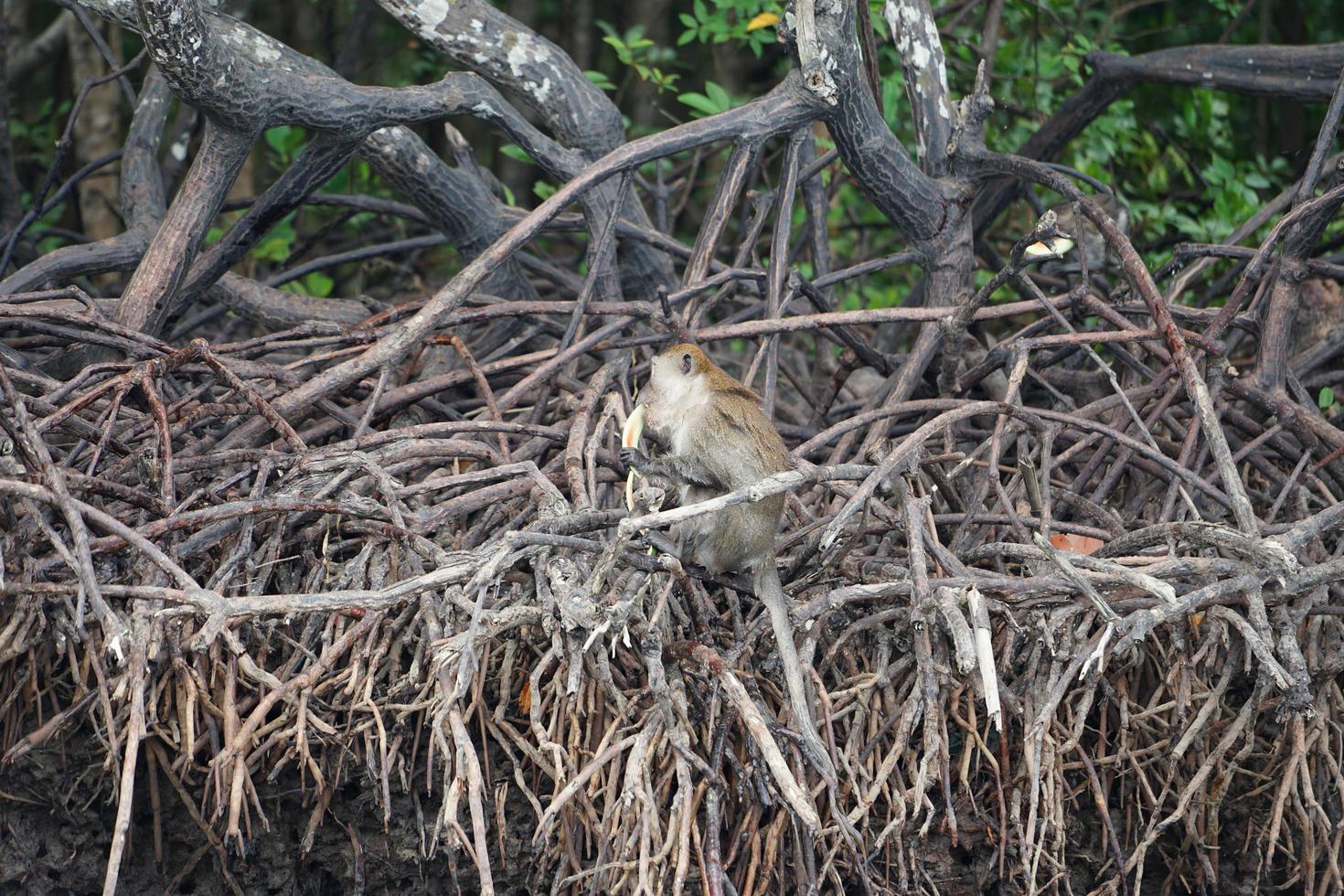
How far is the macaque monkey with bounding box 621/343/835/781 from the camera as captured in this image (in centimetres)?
290

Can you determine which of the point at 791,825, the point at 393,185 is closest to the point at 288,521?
the point at 791,825

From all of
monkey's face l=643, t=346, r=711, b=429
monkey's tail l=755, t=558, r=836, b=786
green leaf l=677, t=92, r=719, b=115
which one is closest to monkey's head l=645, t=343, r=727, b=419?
monkey's face l=643, t=346, r=711, b=429

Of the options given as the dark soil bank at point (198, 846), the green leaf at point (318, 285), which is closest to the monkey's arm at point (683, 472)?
the dark soil bank at point (198, 846)

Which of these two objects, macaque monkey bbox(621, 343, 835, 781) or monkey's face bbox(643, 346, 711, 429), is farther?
monkey's face bbox(643, 346, 711, 429)

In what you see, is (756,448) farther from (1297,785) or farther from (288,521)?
(1297,785)

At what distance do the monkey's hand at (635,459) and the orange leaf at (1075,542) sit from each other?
1125mm

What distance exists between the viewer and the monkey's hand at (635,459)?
290 centimetres

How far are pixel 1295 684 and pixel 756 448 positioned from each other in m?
1.20

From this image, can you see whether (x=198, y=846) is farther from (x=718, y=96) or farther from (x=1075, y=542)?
(x=718, y=96)

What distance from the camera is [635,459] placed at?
2932mm

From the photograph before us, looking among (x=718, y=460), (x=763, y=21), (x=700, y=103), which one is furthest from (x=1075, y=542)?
(x=763, y=21)

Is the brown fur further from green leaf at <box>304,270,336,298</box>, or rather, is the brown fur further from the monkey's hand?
green leaf at <box>304,270,336,298</box>

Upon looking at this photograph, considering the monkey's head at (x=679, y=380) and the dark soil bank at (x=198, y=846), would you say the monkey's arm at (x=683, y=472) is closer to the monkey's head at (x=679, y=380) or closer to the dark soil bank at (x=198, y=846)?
the monkey's head at (x=679, y=380)

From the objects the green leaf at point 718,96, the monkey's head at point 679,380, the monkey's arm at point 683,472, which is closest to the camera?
the monkey's arm at point 683,472
